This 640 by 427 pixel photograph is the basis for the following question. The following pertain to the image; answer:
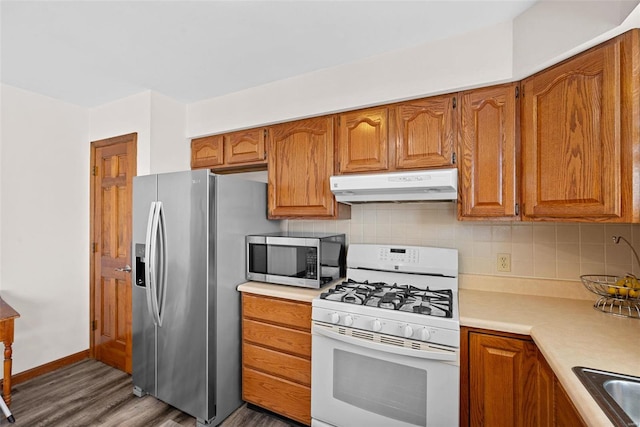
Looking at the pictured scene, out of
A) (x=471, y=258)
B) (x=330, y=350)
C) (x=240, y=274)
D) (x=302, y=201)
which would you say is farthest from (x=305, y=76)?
(x=330, y=350)

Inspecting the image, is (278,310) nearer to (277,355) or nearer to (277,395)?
(277,355)

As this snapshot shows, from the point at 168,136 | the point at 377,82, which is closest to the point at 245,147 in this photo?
the point at 168,136

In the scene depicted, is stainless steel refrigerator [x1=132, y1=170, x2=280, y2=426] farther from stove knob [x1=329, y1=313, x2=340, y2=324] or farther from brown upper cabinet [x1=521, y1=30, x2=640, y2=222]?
brown upper cabinet [x1=521, y1=30, x2=640, y2=222]

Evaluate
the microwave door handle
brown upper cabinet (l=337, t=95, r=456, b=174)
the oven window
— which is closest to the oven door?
the oven window

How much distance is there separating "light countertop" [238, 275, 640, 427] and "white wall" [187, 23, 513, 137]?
4.02ft

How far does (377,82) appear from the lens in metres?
1.93

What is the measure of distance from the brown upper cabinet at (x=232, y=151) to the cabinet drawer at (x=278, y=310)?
1.08 meters

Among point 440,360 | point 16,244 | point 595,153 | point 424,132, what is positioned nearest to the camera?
point 595,153

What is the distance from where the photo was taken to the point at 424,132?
1.82 metres

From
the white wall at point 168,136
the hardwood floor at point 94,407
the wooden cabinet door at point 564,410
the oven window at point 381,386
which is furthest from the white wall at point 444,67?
the hardwood floor at point 94,407

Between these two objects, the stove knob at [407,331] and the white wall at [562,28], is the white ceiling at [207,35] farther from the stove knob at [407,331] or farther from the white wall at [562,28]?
the stove knob at [407,331]

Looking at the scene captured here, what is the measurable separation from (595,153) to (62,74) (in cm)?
332

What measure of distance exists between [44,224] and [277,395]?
8.06 feet

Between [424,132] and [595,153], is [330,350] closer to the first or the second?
[424,132]
